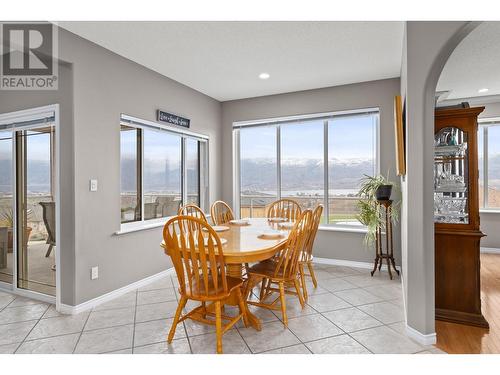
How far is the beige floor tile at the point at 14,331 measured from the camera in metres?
2.31

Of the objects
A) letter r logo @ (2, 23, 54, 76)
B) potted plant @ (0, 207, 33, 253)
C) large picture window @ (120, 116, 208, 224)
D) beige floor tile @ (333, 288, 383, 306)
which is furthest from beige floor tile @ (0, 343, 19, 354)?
beige floor tile @ (333, 288, 383, 306)

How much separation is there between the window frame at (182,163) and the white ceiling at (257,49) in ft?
2.30

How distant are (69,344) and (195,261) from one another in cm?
121

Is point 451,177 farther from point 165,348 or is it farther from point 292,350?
point 165,348

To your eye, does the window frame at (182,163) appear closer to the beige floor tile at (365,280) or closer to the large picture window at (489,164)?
the beige floor tile at (365,280)

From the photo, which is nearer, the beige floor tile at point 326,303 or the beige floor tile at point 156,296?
the beige floor tile at point 326,303

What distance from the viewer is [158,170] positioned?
4.01m

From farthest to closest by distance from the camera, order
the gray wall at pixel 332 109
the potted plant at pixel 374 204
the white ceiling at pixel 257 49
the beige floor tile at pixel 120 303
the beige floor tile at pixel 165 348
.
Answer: the gray wall at pixel 332 109, the potted plant at pixel 374 204, the beige floor tile at pixel 120 303, the white ceiling at pixel 257 49, the beige floor tile at pixel 165 348

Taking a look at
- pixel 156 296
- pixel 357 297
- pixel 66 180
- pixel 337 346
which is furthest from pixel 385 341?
pixel 66 180

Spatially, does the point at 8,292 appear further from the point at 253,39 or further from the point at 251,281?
the point at 253,39

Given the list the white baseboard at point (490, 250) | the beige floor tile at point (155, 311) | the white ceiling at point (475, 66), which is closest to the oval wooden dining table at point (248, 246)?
the beige floor tile at point (155, 311)

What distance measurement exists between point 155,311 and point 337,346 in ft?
5.59

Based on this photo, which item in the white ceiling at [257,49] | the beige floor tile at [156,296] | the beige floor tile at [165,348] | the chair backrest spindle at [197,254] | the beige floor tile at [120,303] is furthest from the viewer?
the beige floor tile at [156,296]

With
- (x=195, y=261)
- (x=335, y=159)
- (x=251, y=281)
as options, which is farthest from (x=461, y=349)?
(x=335, y=159)
